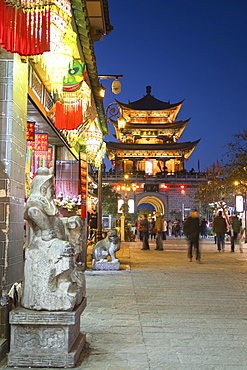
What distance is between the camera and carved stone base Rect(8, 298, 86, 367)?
3.56 metres

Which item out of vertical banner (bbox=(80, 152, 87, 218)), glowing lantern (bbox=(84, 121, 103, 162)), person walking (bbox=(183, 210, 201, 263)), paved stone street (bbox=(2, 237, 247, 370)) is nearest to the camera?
paved stone street (bbox=(2, 237, 247, 370))

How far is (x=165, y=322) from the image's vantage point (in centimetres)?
529

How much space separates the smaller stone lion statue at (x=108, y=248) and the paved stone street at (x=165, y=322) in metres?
1.02

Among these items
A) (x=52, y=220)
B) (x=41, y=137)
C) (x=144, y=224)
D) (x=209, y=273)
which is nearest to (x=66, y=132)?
(x=41, y=137)

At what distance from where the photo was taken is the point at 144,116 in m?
51.8

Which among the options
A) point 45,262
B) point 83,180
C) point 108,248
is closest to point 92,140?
point 83,180

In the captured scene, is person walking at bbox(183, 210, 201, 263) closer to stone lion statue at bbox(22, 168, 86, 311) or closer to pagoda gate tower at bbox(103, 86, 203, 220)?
stone lion statue at bbox(22, 168, 86, 311)

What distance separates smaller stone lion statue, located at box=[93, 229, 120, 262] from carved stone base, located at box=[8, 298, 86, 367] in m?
7.00

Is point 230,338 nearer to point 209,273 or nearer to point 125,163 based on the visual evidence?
point 209,273

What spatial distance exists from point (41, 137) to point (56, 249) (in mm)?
5097

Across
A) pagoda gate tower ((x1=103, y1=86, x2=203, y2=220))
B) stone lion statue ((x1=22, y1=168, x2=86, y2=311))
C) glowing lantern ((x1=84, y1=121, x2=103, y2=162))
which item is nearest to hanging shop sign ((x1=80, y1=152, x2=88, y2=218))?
glowing lantern ((x1=84, y1=121, x2=103, y2=162))

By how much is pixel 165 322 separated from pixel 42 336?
2.15 m

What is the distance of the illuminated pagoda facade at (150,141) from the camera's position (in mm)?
48750

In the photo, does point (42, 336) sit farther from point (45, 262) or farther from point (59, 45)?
point (59, 45)
